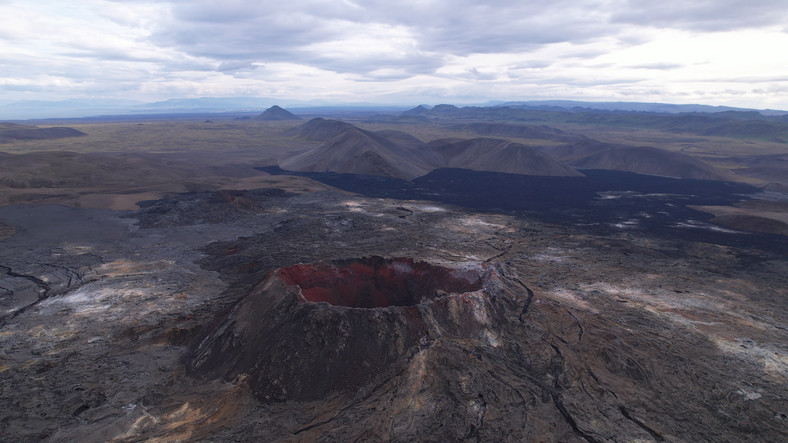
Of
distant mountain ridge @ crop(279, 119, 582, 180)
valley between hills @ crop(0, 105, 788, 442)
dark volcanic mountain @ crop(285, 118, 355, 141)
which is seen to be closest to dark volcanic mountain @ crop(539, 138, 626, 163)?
distant mountain ridge @ crop(279, 119, 582, 180)

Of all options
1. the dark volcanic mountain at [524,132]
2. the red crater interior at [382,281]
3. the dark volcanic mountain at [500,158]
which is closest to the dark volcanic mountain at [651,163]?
the dark volcanic mountain at [500,158]

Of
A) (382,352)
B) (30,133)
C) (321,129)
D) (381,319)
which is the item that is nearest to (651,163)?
(381,319)

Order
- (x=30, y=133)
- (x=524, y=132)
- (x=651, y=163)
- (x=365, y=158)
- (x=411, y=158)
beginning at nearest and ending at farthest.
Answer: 1. (x=365, y=158)
2. (x=651, y=163)
3. (x=411, y=158)
4. (x=30, y=133)
5. (x=524, y=132)

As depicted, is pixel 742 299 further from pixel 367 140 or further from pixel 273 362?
pixel 367 140

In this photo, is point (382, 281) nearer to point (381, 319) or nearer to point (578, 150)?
point (381, 319)

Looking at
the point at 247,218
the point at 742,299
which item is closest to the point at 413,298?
the point at 742,299

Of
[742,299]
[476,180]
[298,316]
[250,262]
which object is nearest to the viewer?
[298,316]
